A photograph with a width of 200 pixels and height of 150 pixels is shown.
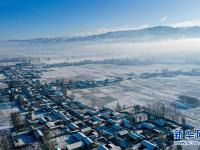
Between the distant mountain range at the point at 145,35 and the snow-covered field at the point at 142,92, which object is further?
the distant mountain range at the point at 145,35

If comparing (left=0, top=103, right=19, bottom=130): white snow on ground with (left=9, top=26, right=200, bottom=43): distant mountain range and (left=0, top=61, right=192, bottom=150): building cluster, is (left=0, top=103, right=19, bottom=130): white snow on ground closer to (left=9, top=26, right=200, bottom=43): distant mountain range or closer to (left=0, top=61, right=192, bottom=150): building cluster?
(left=0, top=61, right=192, bottom=150): building cluster

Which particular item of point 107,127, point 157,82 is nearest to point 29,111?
point 107,127

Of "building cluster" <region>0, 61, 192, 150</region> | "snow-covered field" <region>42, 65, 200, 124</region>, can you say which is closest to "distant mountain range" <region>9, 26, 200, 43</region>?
"snow-covered field" <region>42, 65, 200, 124</region>

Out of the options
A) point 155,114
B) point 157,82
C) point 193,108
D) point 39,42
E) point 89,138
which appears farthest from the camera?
point 39,42

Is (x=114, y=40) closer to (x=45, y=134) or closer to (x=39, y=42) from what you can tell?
(x=39, y=42)
